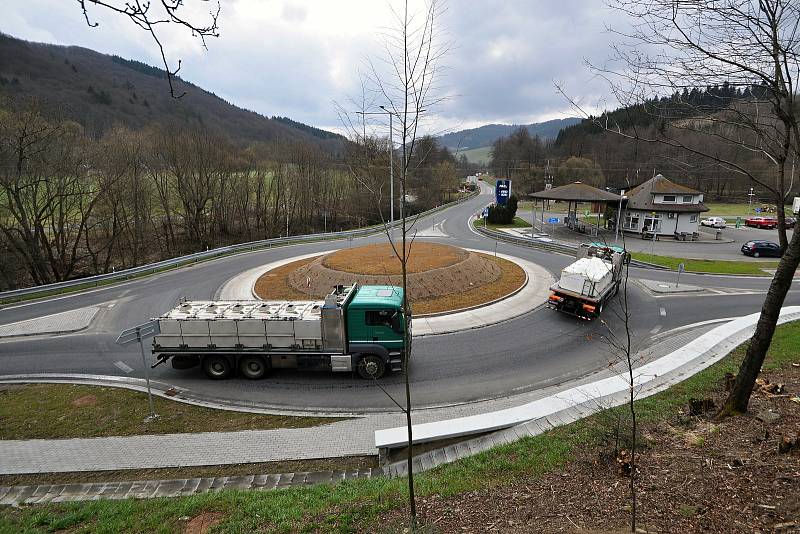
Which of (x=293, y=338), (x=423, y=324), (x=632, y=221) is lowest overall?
(x=423, y=324)

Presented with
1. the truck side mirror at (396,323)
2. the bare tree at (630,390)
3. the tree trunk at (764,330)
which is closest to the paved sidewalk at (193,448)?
the truck side mirror at (396,323)

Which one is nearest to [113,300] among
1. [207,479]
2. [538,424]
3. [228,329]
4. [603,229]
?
[228,329]

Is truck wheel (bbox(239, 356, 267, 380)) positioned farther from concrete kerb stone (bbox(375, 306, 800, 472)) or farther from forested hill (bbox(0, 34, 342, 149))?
forested hill (bbox(0, 34, 342, 149))

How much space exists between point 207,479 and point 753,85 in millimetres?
12767

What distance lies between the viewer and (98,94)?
5784cm

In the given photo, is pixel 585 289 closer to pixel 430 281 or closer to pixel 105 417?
pixel 430 281

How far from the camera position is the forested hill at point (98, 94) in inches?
1752

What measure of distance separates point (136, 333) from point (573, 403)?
12131mm

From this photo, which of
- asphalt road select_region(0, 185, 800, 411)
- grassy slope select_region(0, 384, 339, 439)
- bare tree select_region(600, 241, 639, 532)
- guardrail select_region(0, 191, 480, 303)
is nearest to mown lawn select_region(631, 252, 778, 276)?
asphalt road select_region(0, 185, 800, 411)

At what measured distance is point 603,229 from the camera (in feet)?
154

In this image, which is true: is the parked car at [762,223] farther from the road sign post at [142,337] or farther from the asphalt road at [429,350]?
the road sign post at [142,337]

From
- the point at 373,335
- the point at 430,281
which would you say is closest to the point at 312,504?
the point at 373,335

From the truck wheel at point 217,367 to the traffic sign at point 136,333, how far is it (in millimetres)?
2002

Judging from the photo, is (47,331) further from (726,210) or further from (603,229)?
(726,210)
